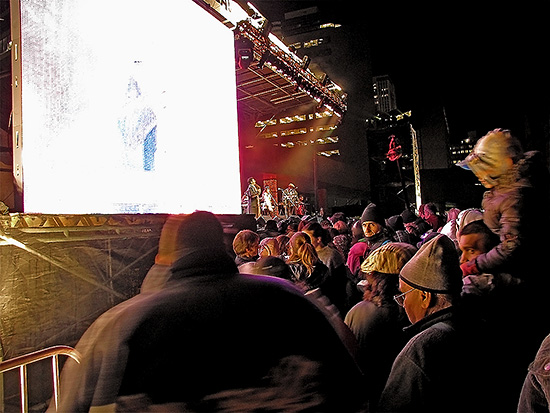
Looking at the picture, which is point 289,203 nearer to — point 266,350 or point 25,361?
point 25,361

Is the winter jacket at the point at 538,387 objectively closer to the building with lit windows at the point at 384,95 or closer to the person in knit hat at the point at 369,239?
the person in knit hat at the point at 369,239

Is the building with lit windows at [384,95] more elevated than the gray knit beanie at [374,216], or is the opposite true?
the building with lit windows at [384,95]

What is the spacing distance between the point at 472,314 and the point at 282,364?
0.85m

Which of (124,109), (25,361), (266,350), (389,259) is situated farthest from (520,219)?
(124,109)

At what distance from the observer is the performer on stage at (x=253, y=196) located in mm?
12852

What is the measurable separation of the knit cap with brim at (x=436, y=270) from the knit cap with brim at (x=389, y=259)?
20.0 inches

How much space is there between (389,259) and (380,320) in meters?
0.37

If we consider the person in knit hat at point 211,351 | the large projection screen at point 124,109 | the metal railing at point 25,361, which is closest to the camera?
the person in knit hat at point 211,351

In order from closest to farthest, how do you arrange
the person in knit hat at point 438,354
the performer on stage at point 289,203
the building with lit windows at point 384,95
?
1. the person in knit hat at point 438,354
2. the performer on stage at point 289,203
3. the building with lit windows at point 384,95

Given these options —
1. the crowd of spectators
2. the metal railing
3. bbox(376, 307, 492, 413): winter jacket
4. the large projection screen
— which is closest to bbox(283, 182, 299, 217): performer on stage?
the large projection screen

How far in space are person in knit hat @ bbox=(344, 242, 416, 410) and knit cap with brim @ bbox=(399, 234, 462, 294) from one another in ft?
1.68

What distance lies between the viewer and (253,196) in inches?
517

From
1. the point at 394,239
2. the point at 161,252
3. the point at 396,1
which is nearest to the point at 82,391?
the point at 161,252

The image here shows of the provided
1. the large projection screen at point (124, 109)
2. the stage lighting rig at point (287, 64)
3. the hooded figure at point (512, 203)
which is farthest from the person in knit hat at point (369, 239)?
the stage lighting rig at point (287, 64)
